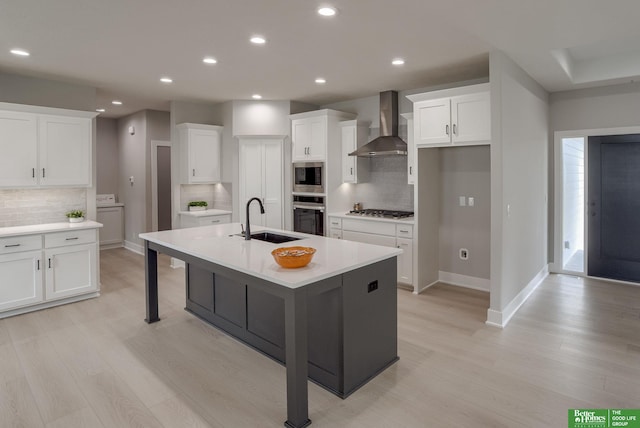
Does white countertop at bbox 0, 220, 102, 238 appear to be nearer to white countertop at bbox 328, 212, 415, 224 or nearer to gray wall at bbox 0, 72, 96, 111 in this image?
gray wall at bbox 0, 72, 96, 111

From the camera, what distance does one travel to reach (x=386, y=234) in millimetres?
4918

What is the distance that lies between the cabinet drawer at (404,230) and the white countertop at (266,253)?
160 centimetres

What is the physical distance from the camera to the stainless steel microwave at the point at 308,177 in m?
5.62

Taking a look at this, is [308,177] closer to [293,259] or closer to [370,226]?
[370,226]

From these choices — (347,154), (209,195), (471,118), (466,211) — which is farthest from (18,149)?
(466,211)

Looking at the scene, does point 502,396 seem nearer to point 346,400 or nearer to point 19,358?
point 346,400

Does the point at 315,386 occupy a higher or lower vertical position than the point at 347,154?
lower

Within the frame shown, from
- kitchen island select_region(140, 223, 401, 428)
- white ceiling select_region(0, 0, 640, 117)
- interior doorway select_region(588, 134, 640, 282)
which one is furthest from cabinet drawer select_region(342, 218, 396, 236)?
interior doorway select_region(588, 134, 640, 282)

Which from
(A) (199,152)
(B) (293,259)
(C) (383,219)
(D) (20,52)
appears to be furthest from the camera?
(A) (199,152)

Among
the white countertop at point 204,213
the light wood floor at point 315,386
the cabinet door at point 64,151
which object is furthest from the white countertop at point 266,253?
the white countertop at point 204,213

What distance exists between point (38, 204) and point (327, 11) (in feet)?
13.5

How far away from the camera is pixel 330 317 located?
2.58m

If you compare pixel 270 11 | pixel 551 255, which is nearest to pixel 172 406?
pixel 270 11

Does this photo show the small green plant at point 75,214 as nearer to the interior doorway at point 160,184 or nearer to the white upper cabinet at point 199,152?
the white upper cabinet at point 199,152
